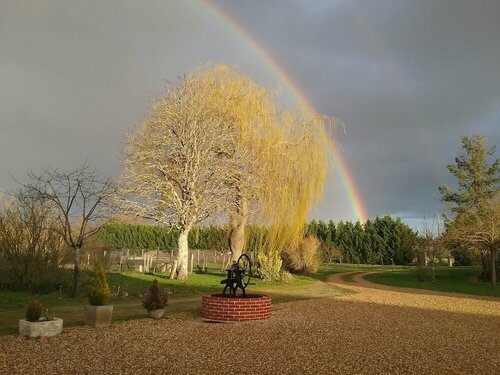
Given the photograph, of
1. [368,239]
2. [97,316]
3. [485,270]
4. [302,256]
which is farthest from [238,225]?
[368,239]

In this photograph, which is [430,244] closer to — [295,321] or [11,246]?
[295,321]

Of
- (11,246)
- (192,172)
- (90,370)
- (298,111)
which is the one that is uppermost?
(298,111)

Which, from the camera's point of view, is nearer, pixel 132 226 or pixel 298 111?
pixel 298 111

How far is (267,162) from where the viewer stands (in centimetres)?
2641

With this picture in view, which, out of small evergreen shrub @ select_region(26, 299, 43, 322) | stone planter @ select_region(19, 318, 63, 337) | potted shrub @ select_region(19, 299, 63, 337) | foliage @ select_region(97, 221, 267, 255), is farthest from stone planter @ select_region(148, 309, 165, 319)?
foliage @ select_region(97, 221, 267, 255)

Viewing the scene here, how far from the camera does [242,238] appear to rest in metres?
28.2

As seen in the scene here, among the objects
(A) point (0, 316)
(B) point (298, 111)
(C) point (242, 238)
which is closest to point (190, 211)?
(C) point (242, 238)

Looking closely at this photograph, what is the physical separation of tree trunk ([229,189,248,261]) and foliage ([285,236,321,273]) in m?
6.32

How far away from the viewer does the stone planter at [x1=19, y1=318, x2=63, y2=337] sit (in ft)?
→ 29.1

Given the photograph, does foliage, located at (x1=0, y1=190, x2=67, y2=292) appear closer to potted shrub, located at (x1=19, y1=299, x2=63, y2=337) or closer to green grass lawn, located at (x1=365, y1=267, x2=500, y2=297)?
potted shrub, located at (x1=19, y1=299, x2=63, y2=337)

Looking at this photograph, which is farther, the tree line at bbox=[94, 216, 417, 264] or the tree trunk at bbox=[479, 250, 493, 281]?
the tree line at bbox=[94, 216, 417, 264]

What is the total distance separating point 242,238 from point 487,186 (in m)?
21.3

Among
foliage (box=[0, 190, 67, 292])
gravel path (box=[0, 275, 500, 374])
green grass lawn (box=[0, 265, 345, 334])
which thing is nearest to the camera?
gravel path (box=[0, 275, 500, 374])

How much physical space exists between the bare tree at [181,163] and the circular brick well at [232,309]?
1372 cm
